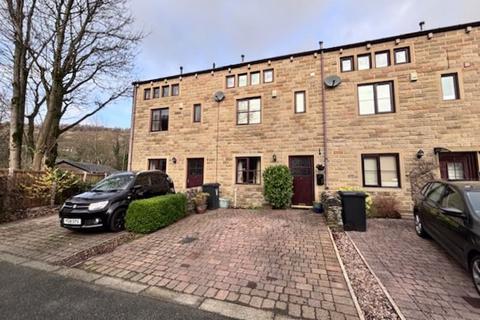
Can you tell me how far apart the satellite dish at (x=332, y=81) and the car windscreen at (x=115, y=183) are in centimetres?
863

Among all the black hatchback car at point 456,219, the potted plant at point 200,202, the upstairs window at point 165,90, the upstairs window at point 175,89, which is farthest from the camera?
the upstairs window at point 165,90

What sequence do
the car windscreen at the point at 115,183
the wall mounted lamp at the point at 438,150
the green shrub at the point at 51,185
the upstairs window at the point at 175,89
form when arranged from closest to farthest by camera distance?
the car windscreen at the point at 115,183, the wall mounted lamp at the point at 438,150, the green shrub at the point at 51,185, the upstairs window at the point at 175,89

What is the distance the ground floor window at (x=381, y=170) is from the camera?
8.89 m

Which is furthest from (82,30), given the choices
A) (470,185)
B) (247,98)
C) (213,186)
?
(470,185)

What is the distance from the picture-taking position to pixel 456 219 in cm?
374

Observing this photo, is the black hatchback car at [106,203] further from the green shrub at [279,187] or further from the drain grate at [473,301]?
the drain grate at [473,301]

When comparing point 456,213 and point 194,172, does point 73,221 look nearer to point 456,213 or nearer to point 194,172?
point 194,172

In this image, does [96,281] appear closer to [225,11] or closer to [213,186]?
[213,186]

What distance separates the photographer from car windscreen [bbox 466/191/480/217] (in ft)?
11.6

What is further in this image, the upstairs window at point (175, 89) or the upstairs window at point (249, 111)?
the upstairs window at point (175, 89)

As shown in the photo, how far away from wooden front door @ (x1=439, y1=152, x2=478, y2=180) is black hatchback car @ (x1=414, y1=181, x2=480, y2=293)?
13.3 feet

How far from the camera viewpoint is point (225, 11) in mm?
9586

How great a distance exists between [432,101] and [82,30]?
15640mm

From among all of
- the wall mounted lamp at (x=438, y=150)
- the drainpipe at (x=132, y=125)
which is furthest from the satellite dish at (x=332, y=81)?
the drainpipe at (x=132, y=125)
